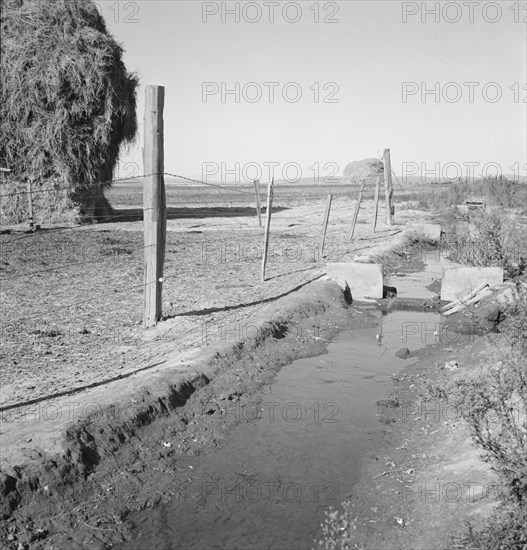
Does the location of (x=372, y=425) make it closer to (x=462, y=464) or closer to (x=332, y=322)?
(x=462, y=464)

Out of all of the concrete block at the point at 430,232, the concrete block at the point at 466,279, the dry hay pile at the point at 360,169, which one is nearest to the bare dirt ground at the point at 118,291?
the concrete block at the point at 430,232

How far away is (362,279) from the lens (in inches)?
414

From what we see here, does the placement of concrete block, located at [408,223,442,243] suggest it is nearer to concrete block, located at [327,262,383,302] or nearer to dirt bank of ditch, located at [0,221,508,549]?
concrete block, located at [327,262,383,302]

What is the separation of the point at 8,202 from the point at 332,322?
11899 millimetres

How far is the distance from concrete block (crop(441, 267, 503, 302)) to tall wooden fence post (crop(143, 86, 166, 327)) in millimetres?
4666

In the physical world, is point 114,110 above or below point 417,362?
above

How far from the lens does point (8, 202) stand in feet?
58.0

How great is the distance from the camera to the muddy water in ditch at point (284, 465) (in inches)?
155

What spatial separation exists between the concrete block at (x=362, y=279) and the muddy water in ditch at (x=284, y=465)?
3.16 meters

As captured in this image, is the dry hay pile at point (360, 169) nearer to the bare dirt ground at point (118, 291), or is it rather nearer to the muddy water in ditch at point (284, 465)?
the bare dirt ground at point (118, 291)

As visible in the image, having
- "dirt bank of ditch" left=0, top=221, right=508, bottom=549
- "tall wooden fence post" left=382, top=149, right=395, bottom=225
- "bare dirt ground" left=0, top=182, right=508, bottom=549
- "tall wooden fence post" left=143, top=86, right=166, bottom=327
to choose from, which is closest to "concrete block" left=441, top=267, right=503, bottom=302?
"bare dirt ground" left=0, top=182, right=508, bottom=549

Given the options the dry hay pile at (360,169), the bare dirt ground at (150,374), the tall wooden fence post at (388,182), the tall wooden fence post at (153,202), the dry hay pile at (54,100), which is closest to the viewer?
the bare dirt ground at (150,374)

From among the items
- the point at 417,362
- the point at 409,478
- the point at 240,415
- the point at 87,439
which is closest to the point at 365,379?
the point at 417,362

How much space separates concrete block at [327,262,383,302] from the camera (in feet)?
34.2
